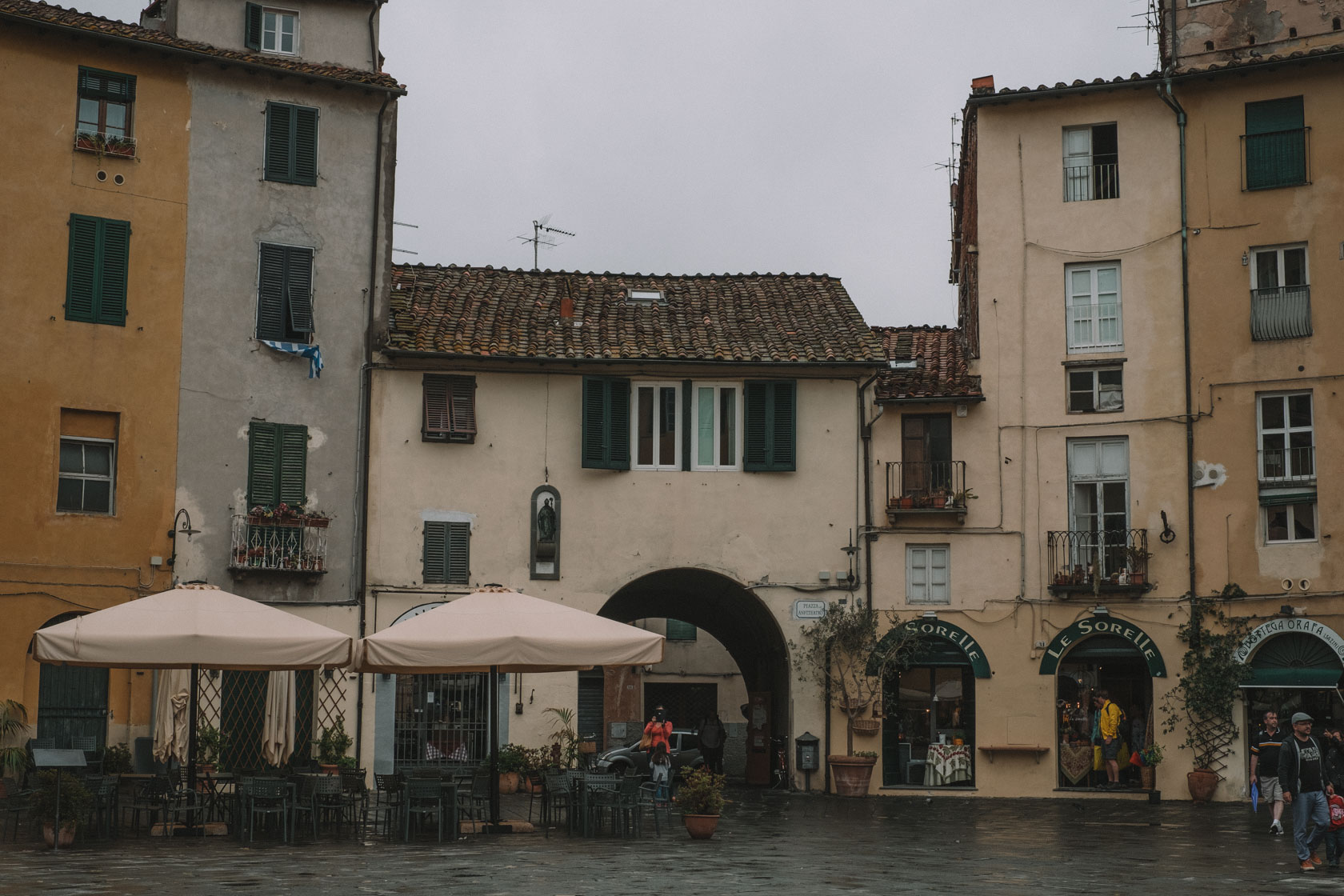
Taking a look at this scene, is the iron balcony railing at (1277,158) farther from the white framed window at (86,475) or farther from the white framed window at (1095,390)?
the white framed window at (86,475)

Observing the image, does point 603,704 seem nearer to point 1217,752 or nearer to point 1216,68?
point 1217,752

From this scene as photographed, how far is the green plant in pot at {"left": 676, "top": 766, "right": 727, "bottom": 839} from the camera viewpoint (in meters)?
18.8

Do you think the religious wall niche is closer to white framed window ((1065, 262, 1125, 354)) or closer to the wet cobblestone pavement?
the wet cobblestone pavement

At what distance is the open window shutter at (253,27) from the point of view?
28.1 metres

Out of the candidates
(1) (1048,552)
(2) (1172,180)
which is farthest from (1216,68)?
(1) (1048,552)

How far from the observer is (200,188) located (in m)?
26.8

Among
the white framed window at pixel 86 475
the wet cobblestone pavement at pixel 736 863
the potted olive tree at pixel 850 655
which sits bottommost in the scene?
the wet cobblestone pavement at pixel 736 863

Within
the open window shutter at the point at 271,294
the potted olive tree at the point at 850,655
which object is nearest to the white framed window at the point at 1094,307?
the potted olive tree at the point at 850,655

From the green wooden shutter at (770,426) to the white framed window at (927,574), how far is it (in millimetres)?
2744

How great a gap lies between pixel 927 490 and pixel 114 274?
14544 millimetres

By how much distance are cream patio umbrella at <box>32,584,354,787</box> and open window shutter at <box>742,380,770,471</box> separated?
1172cm

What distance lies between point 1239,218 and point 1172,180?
1.41 m

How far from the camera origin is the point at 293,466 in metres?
26.9

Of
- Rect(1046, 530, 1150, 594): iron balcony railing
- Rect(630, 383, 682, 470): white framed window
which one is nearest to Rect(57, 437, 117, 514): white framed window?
Rect(630, 383, 682, 470): white framed window
